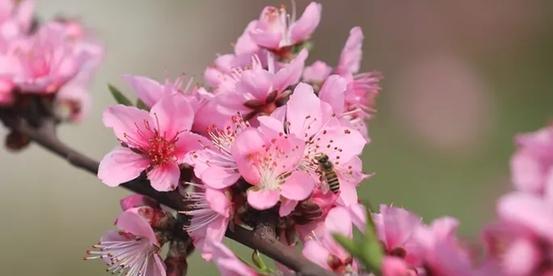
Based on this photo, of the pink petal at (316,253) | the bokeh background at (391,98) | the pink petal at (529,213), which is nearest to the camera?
the pink petal at (529,213)

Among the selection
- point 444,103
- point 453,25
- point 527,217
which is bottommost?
point 527,217

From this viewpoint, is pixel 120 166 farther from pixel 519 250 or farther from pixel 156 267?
pixel 519 250

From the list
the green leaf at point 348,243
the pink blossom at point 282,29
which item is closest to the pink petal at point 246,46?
the pink blossom at point 282,29

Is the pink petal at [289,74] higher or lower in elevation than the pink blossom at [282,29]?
lower

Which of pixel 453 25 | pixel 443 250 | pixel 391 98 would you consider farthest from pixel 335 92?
pixel 453 25

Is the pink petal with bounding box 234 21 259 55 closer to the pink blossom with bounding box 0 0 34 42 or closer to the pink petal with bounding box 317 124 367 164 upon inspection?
the pink petal with bounding box 317 124 367 164

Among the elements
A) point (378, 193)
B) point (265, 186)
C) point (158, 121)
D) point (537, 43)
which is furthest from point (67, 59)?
point (537, 43)

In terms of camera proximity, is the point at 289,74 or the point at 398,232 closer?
the point at 398,232

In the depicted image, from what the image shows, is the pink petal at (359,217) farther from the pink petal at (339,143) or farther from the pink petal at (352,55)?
the pink petal at (352,55)
